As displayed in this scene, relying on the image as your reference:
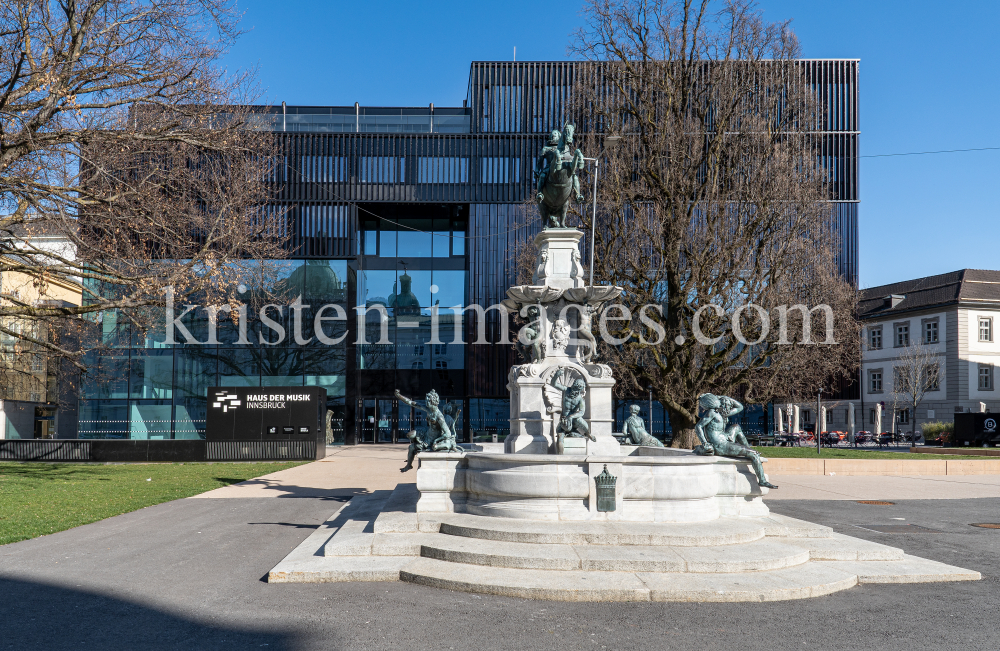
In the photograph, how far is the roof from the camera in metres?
49.3

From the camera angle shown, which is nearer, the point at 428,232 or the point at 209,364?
the point at 209,364

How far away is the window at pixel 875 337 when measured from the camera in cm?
5644

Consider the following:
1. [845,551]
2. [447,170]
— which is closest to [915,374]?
[447,170]

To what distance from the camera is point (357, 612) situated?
603 cm

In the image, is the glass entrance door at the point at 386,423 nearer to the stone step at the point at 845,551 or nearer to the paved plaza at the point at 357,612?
the paved plaza at the point at 357,612

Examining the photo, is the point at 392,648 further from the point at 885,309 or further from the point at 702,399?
the point at 885,309

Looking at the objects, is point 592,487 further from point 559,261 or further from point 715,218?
point 715,218

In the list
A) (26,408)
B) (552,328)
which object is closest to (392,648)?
(552,328)

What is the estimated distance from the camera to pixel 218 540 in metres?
9.54

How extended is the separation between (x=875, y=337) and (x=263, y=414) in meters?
49.9

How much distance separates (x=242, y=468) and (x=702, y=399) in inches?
667

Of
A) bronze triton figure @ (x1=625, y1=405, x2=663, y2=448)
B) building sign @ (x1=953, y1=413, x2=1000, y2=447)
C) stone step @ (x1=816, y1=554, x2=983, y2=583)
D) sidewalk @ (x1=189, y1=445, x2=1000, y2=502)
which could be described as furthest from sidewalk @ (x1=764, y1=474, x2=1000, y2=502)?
building sign @ (x1=953, y1=413, x2=1000, y2=447)

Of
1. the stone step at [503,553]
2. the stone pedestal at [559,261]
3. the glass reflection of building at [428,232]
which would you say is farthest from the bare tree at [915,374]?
the stone step at [503,553]

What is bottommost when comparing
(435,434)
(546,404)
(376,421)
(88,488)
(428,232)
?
(376,421)
